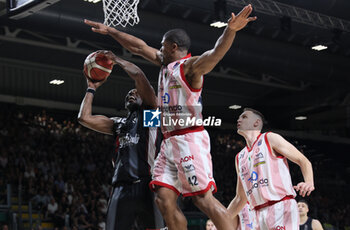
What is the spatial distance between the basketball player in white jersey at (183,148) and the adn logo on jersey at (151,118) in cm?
59

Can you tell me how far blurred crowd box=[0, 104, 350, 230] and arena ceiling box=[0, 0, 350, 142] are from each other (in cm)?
90

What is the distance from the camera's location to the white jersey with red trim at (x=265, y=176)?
6.64 meters

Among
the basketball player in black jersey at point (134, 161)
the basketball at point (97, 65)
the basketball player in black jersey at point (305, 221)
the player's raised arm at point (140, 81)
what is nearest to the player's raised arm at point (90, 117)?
the basketball player in black jersey at point (134, 161)

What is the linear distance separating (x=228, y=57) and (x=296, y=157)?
1141cm

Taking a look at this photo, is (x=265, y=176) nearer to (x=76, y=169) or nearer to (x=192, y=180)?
(x=192, y=180)

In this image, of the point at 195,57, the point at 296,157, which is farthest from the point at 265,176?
the point at 195,57

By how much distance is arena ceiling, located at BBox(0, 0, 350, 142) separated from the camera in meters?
15.8

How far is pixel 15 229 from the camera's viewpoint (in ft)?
48.7

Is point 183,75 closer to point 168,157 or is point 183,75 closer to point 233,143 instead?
point 168,157

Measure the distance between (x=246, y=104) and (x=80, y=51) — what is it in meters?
8.64

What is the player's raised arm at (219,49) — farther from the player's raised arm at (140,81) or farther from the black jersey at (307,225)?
the black jersey at (307,225)

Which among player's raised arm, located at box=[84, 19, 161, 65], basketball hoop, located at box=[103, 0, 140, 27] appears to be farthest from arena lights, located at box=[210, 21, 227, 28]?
player's raised arm, located at box=[84, 19, 161, 65]

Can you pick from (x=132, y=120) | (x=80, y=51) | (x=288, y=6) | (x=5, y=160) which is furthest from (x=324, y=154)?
(x=132, y=120)

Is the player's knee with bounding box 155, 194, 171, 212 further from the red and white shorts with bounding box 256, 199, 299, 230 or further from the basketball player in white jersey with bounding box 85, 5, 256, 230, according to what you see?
the red and white shorts with bounding box 256, 199, 299, 230
